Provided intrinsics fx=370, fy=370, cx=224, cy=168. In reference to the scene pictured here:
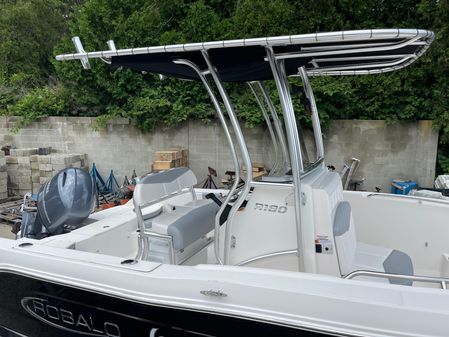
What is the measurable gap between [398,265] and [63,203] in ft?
6.83

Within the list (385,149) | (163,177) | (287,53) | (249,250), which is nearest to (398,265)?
(249,250)

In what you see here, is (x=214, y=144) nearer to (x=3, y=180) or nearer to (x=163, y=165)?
(x=163, y=165)

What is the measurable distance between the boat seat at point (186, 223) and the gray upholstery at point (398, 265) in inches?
44.3

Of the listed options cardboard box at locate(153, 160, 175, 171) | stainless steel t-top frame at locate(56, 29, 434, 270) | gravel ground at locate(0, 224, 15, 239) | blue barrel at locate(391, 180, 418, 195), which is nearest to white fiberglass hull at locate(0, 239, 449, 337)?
stainless steel t-top frame at locate(56, 29, 434, 270)

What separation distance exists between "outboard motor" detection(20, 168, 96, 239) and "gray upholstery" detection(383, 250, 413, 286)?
190 centimetres

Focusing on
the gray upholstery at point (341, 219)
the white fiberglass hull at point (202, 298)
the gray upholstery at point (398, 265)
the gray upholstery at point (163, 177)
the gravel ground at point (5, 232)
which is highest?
the gray upholstery at point (163, 177)

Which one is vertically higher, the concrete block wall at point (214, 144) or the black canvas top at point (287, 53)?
the black canvas top at point (287, 53)

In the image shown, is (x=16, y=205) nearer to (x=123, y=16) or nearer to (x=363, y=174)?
(x=123, y=16)

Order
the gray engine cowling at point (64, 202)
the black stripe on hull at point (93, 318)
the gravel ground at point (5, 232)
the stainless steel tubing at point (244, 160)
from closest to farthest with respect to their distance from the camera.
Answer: the black stripe on hull at point (93, 318) < the stainless steel tubing at point (244, 160) < the gray engine cowling at point (64, 202) < the gravel ground at point (5, 232)

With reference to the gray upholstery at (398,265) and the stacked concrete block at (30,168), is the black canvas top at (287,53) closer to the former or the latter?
the gray upholstery at (398,265)

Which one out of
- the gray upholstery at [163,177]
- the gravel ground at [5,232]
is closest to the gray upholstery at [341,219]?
the gray upholstery at [163,177]

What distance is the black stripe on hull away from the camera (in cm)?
139

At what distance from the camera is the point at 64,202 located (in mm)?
2381

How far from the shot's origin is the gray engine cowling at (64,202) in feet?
7.82
